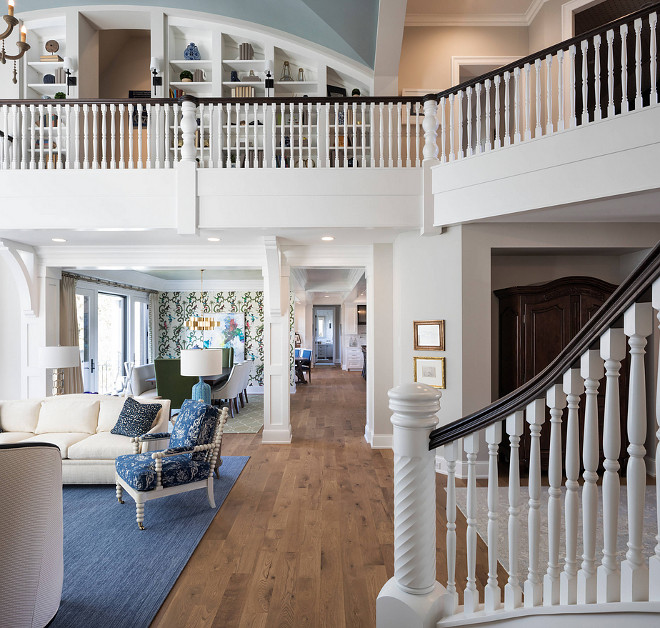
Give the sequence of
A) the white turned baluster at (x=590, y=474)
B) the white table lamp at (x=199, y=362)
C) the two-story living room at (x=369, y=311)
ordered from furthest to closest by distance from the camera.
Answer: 1. the white table lamp at (x=199, y=362)
2. the two-story living room at (x=369, y=311)
3. the white turned baluster at (x=590, y=474)

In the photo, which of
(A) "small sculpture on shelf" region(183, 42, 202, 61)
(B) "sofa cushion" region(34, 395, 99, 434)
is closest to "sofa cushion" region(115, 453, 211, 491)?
(B) "sofa cushion" region(34, 395, 99, 434)

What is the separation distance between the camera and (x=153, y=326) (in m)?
10.3

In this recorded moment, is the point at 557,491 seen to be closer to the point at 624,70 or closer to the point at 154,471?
the point at 154,471

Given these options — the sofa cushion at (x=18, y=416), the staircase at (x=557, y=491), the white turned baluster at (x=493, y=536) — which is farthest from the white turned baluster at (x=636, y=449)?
the sofa cushion at (x=18, y=416)

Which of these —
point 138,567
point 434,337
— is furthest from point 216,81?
point 138,567

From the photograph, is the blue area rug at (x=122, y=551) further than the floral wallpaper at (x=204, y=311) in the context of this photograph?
No

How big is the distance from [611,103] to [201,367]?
4.22 metres

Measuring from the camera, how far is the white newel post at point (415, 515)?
5.45ft

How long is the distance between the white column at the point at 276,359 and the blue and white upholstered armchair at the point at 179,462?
171 cm

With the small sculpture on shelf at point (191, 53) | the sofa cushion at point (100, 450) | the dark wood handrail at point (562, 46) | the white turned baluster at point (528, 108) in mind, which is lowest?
the sofa cushion at point (100, 450)

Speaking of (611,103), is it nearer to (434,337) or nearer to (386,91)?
(434,337)

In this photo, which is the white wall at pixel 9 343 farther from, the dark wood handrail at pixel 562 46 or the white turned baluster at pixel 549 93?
the white turned baluster at pixel 549 93

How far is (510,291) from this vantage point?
4.62 meters

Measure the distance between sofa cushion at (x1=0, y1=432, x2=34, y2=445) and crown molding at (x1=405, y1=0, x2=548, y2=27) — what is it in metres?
6.68
